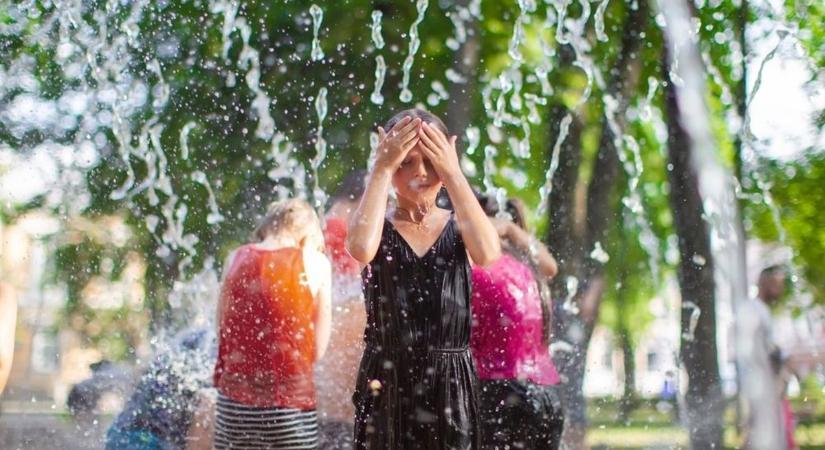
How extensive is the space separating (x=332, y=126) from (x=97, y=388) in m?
4.71

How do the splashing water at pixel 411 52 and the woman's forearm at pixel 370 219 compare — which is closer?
the woman's forearm at pixel 370 219

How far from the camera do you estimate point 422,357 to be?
11.4 feet

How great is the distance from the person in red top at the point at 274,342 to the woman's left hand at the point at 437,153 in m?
1.60

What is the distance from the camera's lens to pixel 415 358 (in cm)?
346

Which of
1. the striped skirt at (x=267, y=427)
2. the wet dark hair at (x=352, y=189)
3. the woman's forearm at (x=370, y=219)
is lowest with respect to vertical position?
the striped skirt at (x=267, y=427)

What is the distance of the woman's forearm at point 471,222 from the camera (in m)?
3.45

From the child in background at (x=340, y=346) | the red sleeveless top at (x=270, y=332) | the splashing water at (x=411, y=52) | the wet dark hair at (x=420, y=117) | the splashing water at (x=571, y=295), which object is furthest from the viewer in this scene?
the splashing water at (x=571, y=295)

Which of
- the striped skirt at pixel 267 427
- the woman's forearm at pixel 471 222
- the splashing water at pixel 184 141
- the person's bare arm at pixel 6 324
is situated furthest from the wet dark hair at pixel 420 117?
the splashing water at pixel 184 141

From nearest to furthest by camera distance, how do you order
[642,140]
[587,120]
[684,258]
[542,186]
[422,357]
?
[422,357], [684,258], [587,120], [542,186], [642,140]

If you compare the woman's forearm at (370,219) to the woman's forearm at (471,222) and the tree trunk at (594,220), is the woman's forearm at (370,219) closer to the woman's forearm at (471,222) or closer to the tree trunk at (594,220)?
the woman's forearm at (471,222)

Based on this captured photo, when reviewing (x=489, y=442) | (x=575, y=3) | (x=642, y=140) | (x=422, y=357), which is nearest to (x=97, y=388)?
(x=489, y=442)

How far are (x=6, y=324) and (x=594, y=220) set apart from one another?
9.37 meters

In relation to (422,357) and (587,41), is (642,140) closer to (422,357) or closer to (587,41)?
(587,41)

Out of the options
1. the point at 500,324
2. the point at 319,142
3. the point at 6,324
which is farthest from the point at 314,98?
the point at 6,324
